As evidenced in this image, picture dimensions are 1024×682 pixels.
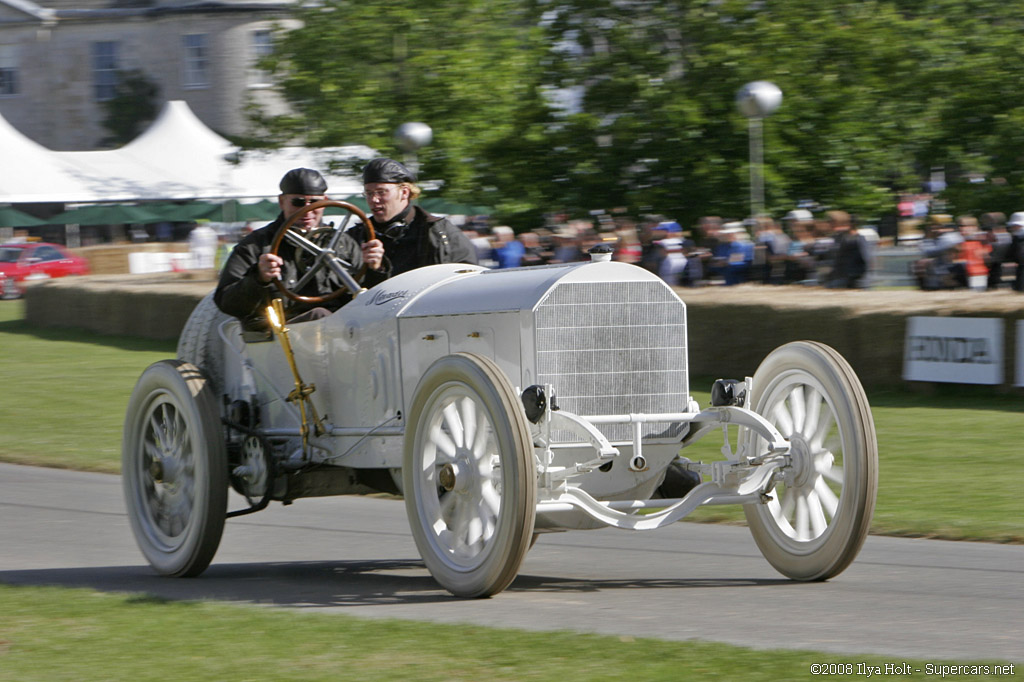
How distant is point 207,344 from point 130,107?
55145 millimetres

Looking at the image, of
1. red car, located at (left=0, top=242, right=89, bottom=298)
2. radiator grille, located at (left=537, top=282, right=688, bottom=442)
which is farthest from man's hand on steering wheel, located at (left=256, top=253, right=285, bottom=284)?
red car, located at (left=0, top=242, right=89, bottom=298)

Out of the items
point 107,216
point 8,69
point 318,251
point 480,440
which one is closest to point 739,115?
point 318,251

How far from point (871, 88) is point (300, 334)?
64.5 ft

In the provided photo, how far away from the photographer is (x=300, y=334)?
756cm

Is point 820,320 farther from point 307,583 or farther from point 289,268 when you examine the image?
point 307,583

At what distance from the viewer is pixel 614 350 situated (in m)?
6.68

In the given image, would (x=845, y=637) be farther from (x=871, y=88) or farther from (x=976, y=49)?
(x=976, y=49)

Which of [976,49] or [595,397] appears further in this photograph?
Answer: [976,49]

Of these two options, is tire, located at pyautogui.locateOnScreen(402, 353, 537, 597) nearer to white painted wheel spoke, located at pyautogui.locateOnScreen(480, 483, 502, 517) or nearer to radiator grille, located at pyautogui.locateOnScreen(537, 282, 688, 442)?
white painted wheel spoke, located at pyautogui.locateOnScreen(480, 483, 502, 517)

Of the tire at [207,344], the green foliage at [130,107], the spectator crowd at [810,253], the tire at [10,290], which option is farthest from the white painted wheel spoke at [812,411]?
the green foliage at [130,107]

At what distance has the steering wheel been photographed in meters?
7.54

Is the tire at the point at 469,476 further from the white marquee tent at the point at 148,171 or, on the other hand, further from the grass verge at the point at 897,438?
the white marquee tent at the point at 148,171

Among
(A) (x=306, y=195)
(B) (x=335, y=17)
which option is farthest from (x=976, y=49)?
(A) (x=306, y=195)

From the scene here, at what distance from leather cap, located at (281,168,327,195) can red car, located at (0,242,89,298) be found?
1246 inches
